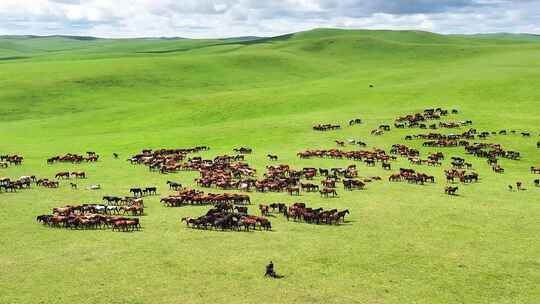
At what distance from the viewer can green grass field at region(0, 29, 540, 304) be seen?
2150 centimetres

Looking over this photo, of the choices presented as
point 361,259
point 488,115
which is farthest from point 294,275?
point 488,115

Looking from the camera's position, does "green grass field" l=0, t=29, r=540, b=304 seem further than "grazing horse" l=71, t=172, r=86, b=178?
No

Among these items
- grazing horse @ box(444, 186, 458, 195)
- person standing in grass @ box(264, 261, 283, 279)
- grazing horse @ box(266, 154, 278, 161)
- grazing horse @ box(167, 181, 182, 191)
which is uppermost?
grazing horse @ box(266, 154, 278, 161)

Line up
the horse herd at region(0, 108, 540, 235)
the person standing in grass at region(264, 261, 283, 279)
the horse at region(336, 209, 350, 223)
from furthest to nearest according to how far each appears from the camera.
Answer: the horse at region(336, 209, 350, 223)
the horse herd at region(0, 108, 540, 235)
the person standing in grass at region(264, 261, 283, 279)

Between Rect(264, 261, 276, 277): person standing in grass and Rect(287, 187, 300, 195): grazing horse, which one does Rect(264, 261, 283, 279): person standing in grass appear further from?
Rect(287, 187, 300, 195): grazing horse

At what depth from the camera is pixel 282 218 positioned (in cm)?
3238

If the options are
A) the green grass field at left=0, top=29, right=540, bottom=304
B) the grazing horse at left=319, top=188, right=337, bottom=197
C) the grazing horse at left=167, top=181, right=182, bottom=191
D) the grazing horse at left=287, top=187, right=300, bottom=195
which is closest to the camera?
the green grass field at left=0, top=29, right=540, bottom=304

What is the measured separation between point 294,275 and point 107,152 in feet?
132

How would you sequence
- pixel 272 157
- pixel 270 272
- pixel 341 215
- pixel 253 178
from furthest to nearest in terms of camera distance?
pixel 272 157
pixel 253 178
pixel 341 215
pixel 270 272

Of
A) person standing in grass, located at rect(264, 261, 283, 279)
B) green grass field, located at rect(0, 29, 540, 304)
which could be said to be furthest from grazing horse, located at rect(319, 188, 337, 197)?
person standing in grass, located at rect(264, 261, 283, 279)

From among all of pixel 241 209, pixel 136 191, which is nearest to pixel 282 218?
pixel 241 209

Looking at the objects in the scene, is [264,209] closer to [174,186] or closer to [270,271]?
[174,186]

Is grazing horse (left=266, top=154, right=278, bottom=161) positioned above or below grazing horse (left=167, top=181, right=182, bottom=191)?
above

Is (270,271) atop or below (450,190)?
below
